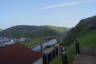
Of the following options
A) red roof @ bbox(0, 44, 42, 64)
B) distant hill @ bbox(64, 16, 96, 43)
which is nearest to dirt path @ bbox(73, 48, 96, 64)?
distant hill @ bbox(64, 16, 96, 43)

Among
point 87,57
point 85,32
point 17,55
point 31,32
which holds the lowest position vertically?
point 31,32

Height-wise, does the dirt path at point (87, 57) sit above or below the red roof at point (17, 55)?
above

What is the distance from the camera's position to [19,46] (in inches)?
1001

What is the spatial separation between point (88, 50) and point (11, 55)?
9814mm

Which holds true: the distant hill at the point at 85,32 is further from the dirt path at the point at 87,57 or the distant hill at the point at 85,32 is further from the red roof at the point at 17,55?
the red roof at the point at 17,55

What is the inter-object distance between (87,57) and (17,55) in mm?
10886

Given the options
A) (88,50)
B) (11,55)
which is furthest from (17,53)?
(88,50)

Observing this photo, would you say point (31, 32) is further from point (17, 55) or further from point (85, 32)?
point (17, 55)

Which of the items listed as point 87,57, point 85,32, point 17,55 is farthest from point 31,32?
point 87,57

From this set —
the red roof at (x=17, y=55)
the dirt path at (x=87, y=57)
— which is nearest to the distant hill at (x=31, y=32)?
the red roof at (x=17, y=55)

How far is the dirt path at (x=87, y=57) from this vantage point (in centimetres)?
1464

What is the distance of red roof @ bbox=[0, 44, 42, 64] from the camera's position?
24219 mm

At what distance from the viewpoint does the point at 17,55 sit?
990 inches

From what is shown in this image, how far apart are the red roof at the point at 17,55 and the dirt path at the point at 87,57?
9.41m
